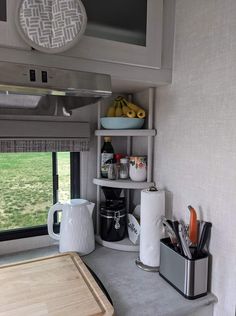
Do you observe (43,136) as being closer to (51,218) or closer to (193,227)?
(51,218)

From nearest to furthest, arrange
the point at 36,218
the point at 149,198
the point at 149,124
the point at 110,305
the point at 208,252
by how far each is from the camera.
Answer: the point at 110,305, the point at 208,252, the point at 149,198, the point at 149,124, the point at 36,218

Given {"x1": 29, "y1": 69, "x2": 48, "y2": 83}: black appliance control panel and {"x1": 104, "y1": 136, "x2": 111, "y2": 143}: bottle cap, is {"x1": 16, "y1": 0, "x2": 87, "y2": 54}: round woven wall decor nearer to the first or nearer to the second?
{"x1": 29, "y1": 69, "x2": 48, "y2": 83}: black appliance control panel

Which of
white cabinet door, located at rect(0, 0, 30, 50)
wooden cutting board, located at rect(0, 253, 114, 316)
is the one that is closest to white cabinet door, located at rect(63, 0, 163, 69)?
white cabinet door, located at rect(0, 0, 30, 50)

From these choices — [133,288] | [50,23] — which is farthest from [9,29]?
[133,288]

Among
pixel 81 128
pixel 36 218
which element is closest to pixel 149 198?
pixel 81 128

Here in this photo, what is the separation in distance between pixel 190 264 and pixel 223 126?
18.0 inches

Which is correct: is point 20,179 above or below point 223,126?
below

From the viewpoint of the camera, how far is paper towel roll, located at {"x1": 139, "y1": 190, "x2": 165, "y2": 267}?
1.02m

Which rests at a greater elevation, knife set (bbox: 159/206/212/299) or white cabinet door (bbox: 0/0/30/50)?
white cabinet door (bbox: 0/0/30/50)

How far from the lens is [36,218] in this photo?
1288 millimetres

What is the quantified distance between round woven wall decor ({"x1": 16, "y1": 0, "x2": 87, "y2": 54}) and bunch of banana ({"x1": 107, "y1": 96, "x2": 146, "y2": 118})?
1.47ft

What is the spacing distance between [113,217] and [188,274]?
1.49 feet

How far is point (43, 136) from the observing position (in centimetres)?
113

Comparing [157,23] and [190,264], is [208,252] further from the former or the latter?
[157,23]
